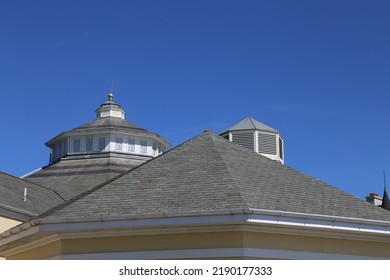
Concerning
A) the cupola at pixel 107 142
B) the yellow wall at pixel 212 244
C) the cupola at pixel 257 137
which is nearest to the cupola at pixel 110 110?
the cupola at pixel 107 142

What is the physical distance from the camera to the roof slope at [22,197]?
78.0 ft

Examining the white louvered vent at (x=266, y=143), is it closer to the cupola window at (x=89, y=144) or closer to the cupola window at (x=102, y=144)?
the cupola window at (x=102, y=144)

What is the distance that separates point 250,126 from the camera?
30828mm

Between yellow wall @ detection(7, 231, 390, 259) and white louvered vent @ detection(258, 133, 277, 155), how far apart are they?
18.1 meters

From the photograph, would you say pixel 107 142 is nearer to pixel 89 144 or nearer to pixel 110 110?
pixel 89 144

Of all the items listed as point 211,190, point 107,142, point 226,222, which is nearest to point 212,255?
point 226,222

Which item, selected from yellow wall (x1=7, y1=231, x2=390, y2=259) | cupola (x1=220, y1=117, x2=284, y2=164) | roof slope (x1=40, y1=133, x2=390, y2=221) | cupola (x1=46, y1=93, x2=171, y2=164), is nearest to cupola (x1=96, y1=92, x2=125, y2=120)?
cupola (x1=46, y1=93, x2=171, y2=164)

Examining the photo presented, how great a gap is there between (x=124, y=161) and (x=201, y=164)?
2347 cm

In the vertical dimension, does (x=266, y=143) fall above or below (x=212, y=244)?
above

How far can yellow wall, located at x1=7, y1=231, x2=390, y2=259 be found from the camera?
11.8 metres

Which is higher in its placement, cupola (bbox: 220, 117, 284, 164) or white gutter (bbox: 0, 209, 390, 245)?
cupola (bbox: 220, 117, 284, 164)

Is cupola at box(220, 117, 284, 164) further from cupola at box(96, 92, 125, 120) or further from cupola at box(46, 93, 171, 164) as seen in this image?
cupola at box(96, 92, 125, 120)

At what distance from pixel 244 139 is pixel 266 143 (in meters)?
1.53
